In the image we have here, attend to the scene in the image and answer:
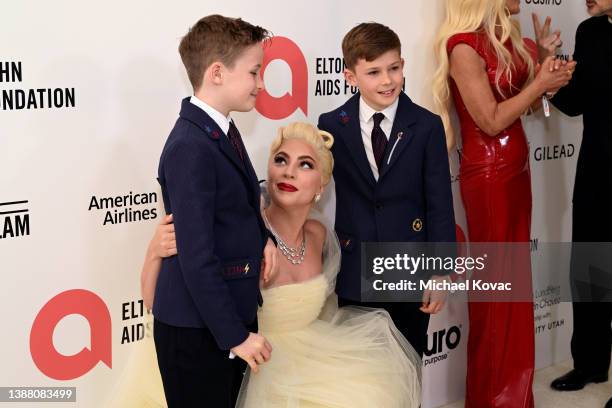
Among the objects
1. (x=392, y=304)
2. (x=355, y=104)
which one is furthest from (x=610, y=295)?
(x=355, y=104)

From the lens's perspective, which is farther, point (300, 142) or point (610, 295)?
point (610, 295)

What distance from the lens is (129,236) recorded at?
8.70 feet

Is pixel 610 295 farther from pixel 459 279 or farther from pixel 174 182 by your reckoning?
pixel 174 182

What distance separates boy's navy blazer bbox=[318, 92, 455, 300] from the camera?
265 centimetres

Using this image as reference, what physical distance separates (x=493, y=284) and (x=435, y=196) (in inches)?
35.8

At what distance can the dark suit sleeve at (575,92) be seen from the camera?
3488mm

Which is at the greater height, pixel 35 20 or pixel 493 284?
pixel 35 20

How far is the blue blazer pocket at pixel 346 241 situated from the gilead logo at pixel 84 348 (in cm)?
80

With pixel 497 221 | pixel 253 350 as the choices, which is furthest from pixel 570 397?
pixel 253 350

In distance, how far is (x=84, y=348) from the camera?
2.61 meters

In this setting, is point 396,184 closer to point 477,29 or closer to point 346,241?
point 346,241

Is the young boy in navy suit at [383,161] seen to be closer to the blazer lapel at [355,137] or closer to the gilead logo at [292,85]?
the blazer lapel at [355,137]

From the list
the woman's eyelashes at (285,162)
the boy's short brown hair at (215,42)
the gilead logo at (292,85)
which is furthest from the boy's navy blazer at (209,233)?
the gilead logo at (292,85)

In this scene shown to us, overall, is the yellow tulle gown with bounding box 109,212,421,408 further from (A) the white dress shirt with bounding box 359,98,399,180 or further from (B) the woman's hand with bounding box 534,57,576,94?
(B) the woman's hand with bounding box 534,57,576,94
